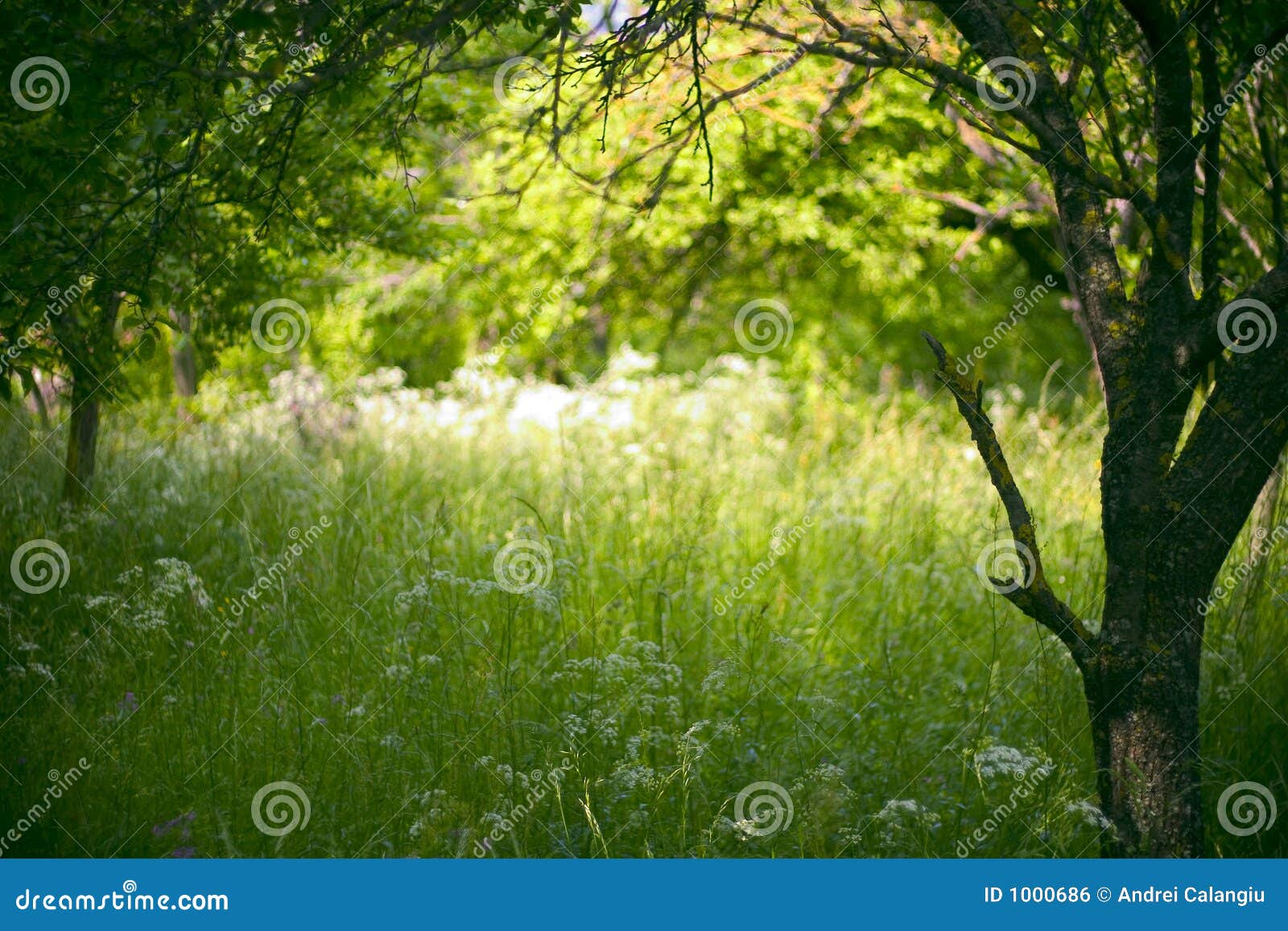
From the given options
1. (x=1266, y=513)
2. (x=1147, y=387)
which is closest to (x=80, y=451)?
(x=1147, y=387)

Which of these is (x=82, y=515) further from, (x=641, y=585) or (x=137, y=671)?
(x=641, y=585)

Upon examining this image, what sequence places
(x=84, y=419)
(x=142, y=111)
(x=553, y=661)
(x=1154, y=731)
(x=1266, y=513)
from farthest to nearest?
(x=84, y=419)
(x=1266, y=513)
(x=553, y=661)
(x=142, y=111)
(x=1154, y=731)

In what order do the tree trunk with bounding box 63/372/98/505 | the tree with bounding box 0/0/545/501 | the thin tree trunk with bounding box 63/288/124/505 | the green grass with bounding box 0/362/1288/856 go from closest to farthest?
the tree with bounding box 0/0/545/501, the green grass with bounding box 0/362/1288/856, the thin tree trunk with bounding box 63/288/124/505, the tree trunk with bounding box 63/372/98/505

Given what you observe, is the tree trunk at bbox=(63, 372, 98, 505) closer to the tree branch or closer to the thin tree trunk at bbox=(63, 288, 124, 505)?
the thin tree trunk at bbox=(63, 288, 124, 505)

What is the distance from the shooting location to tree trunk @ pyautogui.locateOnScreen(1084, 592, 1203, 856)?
3422 millimetres

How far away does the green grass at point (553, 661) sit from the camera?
153 inches

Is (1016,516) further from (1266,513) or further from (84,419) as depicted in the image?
(84,419)

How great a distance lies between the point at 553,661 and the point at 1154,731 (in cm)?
249

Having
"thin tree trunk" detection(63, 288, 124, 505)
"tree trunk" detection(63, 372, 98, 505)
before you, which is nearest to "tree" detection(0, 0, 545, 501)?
"thin tree trunk" detection(63, 288, 124, 505)

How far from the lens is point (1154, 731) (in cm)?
343

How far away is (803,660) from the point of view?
521 cm

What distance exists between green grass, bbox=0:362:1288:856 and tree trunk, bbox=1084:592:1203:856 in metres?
0.19

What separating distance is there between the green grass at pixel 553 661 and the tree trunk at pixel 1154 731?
7.6 inches
